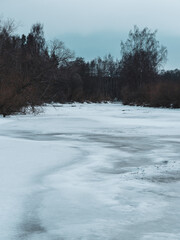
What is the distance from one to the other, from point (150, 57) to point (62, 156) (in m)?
45.3

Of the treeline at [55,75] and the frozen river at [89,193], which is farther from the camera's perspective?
the treeline at [55,75]

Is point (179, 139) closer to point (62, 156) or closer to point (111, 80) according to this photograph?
point (62, 156)

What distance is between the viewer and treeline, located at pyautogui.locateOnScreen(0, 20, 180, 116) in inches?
875

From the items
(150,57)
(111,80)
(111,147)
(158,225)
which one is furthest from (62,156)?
(111,80)

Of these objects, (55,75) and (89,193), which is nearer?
(89,193)

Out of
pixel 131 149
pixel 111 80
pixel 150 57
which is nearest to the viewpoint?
pixel 131 149

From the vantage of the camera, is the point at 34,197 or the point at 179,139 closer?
the point at 34,197

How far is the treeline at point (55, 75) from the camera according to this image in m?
22.2

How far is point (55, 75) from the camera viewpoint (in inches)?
915

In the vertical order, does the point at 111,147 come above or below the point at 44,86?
below

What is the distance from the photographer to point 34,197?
4.22 m

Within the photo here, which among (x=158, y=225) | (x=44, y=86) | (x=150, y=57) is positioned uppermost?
Answer: (x=150, y=57)

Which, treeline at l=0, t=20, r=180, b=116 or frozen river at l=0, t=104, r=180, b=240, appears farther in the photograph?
treeline at l=0, t=20, r=180, b=116

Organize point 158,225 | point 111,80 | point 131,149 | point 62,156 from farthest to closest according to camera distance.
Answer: point 111,80
point 131,149
point 62,156
point 158,225
